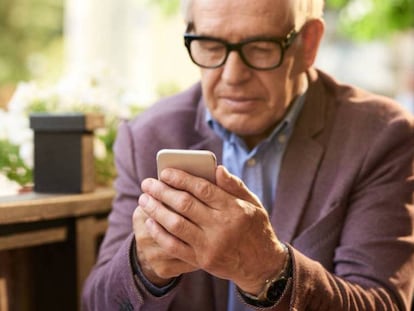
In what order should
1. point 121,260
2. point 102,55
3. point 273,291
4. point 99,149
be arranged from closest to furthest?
point 273,291, point 121,260, point 99,149, point 102,55

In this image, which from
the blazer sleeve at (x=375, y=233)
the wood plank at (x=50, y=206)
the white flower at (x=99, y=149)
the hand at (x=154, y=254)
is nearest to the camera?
the hand at (x=154, y=254)

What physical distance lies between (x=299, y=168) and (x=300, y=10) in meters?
0.33

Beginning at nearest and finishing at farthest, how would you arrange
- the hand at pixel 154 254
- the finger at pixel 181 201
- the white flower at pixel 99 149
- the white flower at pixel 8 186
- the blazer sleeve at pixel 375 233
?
the finger at pixel 181 201
the hand at pixel 154 254
the blazer sleeve at pixel 375 233
the white flower at pixel 8 186
the white flower at pixel 99 149

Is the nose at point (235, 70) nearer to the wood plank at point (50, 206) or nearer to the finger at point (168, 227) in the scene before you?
the finger at point (168, 227)

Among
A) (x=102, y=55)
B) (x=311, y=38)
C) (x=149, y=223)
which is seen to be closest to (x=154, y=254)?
(x=149, y=223)

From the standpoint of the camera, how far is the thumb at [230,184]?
106 cm

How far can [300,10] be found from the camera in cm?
140

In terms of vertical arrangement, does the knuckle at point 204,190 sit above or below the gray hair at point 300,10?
below

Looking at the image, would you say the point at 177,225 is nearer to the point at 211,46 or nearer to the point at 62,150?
the point at 211,46

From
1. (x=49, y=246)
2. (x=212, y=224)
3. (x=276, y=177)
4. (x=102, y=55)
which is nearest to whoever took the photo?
(x=212, y=224)

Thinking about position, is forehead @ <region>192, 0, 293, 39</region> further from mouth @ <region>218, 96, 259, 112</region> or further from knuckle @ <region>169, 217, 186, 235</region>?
knuckle @ <region>169, 217, 186, 235</region>

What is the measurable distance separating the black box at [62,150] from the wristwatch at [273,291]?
60 centimetres

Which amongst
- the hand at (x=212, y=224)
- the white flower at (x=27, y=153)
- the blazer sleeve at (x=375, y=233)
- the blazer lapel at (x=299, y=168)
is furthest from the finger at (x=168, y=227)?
the white flower at (x=27, y=153)

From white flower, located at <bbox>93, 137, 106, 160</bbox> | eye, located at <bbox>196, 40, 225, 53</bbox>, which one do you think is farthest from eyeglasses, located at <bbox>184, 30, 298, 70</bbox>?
white flower, located at <bbox>93, 137, 106, 160</bbox>
